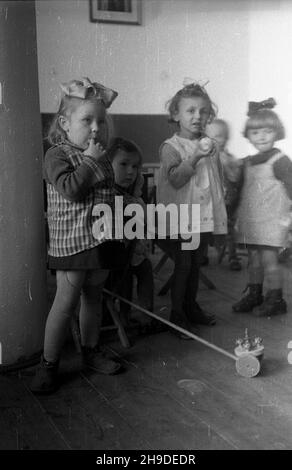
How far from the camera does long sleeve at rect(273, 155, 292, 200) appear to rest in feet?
5.53

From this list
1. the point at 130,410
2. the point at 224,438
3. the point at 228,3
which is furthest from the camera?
the point at 228,3

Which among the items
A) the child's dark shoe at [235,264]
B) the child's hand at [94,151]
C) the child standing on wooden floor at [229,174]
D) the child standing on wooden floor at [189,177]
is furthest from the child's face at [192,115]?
the child's dark shoe at [235,264]

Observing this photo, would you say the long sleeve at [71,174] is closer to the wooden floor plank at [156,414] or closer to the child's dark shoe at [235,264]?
the wooden floor plank at [156,414]

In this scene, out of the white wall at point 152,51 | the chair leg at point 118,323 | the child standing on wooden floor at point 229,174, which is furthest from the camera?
the child standing on wooden floor at point 229,174

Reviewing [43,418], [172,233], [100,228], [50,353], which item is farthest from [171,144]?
[43,418]

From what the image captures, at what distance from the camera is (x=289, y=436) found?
1003 millimetres

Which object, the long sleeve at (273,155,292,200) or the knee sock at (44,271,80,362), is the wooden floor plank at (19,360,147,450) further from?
the long sleeve at (273,155,292,200)

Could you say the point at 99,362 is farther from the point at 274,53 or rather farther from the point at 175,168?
the point at 274,53

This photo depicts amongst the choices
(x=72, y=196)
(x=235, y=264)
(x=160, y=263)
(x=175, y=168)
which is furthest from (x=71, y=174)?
(x=235, y=264)

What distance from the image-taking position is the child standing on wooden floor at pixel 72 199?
118 cm

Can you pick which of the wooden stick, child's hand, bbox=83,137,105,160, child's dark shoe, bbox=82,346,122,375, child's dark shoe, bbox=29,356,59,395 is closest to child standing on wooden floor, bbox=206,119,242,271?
the wooden stick

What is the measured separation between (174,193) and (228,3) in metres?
0.75

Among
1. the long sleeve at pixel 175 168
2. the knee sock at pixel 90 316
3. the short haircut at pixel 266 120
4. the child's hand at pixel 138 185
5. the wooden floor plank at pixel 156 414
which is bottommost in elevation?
the wooden floor plank at pixel 156 414

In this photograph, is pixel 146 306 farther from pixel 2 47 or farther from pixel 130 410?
pixel 2 47
